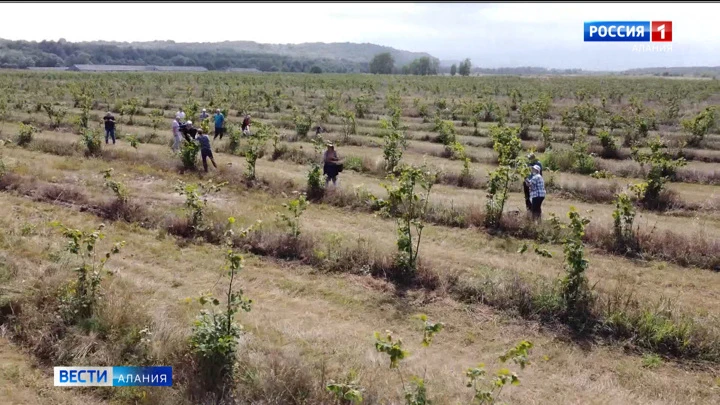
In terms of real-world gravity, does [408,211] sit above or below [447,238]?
above

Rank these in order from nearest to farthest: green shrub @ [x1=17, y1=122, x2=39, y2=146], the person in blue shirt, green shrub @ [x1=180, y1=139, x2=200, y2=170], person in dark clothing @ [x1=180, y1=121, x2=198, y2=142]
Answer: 1. green shrub @ [x1=180, y1=139, x2=200, y2=170]
2. person in dark clothing @ [x1=180, y1=121, x2=198, y2=142]
3. green shrub @ [x1=17, y1=122, x2=39, y2=146]
4. the person in blue shirt

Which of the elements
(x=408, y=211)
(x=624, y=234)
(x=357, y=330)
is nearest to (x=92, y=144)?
(x=408, y=211)

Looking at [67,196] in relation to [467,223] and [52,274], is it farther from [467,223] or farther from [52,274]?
[467,223]

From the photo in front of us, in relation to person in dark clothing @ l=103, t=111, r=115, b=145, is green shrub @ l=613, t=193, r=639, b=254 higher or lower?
lower

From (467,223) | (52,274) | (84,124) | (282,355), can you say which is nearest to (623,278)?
(467,223)

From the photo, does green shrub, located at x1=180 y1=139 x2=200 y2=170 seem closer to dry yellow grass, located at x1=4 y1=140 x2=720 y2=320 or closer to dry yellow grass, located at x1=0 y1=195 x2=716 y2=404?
dry yellow grass, located at x1=4 y1=140 x2=720 y2=320

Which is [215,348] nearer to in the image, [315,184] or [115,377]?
[115,377]

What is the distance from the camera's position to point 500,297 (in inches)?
305

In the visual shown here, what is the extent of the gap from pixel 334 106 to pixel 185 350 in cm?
2494

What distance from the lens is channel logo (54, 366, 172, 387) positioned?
557 centimetres

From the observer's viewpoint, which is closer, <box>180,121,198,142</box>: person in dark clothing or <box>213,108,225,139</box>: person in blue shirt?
<box>180,121,198,142</box>: person in dark clothing

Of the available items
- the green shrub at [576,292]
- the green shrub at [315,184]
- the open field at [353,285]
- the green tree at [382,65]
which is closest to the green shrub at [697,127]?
the open field at [353,285]

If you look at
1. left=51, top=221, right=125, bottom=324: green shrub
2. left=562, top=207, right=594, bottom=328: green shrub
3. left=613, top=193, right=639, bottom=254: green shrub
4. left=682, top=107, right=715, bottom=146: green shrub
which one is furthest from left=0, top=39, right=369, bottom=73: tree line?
left=51, top=221, right=125, bottom=324: green shrub

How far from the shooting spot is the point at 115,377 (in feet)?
18.5
